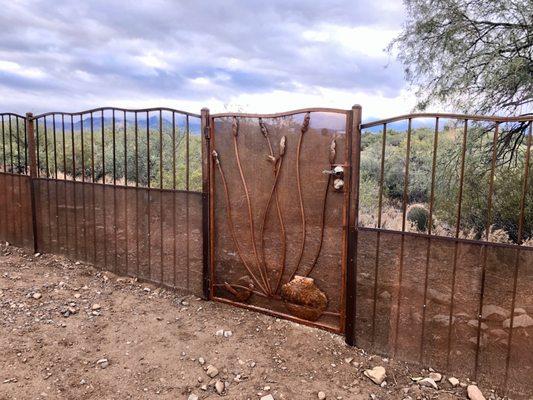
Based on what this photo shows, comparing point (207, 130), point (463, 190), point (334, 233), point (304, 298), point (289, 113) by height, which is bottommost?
point (304, 298)

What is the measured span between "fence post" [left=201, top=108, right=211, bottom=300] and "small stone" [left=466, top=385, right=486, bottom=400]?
2451 mm

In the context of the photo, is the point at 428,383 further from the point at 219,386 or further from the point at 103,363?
the point at 103,363

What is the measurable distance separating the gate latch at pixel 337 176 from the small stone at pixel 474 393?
5.49ft

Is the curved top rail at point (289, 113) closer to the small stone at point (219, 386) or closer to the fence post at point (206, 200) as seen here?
the fence post at point (206, 200)

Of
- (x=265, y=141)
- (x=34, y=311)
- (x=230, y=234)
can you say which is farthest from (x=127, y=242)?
(x=265, y=141)

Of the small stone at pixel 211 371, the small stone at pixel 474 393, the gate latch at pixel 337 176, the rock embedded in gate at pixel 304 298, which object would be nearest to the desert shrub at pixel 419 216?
the rock embedded in gate at pixel 304 298

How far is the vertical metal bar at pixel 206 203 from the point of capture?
13.2 feet

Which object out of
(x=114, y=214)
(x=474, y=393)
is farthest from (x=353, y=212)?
(x=114, y=214)

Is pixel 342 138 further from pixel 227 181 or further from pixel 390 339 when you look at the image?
pixel 390 339

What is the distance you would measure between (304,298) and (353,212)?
3.03 feet

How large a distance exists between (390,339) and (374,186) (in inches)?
215

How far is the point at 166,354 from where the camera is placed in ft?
11.0

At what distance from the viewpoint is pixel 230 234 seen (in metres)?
4.04

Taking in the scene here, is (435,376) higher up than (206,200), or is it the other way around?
(206,200)
